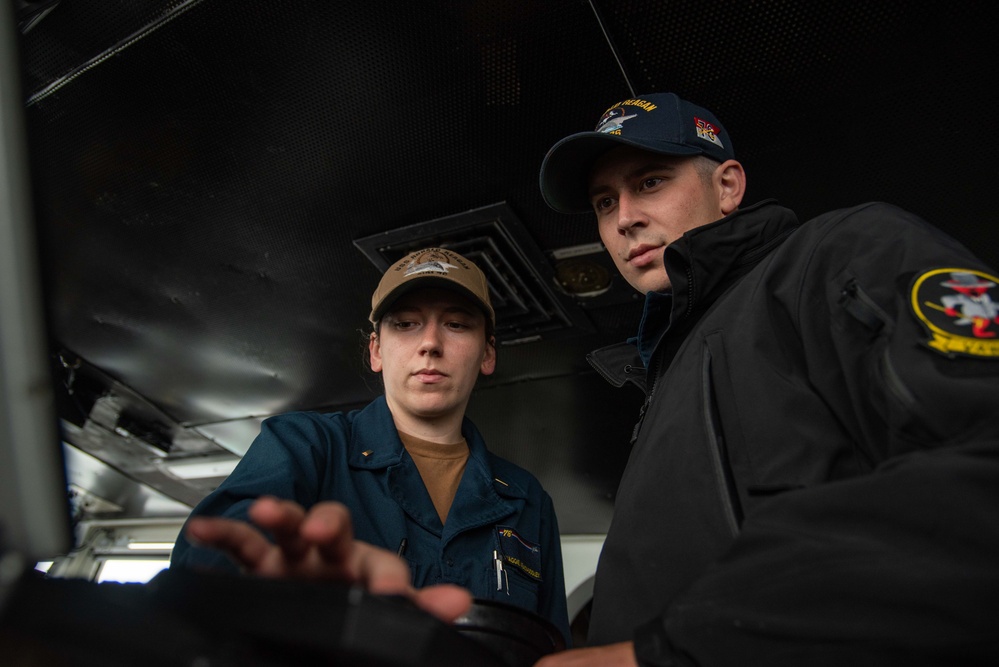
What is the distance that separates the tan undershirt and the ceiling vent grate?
814 mm

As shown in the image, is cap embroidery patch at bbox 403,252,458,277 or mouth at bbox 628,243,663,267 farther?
cap embroidery patch at bbox 403,252,458,277

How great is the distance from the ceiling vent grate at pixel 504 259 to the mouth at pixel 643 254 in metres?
0.79

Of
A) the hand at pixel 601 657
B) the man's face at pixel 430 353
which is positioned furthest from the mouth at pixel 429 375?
the hand at pixel 601 657

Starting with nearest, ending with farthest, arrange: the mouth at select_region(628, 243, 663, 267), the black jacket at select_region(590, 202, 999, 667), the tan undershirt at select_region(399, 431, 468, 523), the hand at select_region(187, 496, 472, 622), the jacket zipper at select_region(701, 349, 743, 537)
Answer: the hand at select_region(187, 496, 472, 622) < the black jacket at select_region(590, 202, 999, 667) < the jacket zipper at select_region(701, 349, 743, 537) < the mouth at select_region(628, 243, 663, 267) < the tan undershirt at select_region(399, 431, 468, 523)

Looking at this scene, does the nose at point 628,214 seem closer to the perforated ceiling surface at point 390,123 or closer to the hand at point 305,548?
the perforated ceiling surface at point 390,123

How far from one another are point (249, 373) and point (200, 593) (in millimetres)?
2756

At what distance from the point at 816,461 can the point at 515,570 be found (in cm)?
80

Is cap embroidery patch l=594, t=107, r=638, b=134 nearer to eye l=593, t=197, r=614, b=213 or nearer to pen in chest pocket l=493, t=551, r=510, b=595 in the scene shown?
eye l=593, t=197, r=614, b=213

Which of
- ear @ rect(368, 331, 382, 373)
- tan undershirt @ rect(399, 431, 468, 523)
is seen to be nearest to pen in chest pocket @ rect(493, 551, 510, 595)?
tan undershirt @ rect(399, 431, 468, 523)

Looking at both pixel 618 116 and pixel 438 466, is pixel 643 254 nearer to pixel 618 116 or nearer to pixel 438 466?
pixel 618 116

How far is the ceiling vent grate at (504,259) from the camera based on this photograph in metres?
2.23

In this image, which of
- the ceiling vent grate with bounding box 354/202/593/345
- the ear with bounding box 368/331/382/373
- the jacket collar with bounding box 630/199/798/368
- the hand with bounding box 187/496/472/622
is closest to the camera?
the hand with bounding box 187/496/472/622

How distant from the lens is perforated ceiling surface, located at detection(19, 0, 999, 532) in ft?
5.47

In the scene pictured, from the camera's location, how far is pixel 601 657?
2.42 feet
